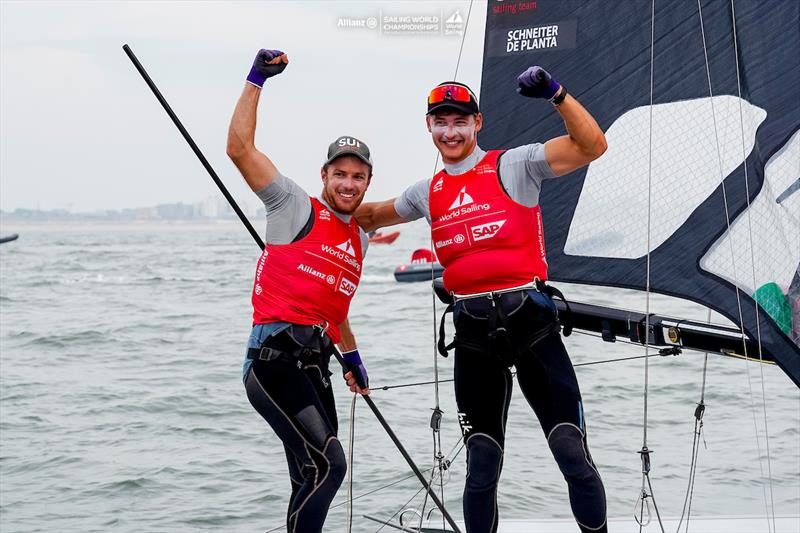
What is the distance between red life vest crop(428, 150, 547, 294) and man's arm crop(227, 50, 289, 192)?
63 centimetres

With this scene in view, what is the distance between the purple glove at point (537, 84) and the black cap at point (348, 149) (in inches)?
24.3

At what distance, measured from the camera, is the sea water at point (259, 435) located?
6.25 m

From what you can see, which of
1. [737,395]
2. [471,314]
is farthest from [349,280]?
[737,395]

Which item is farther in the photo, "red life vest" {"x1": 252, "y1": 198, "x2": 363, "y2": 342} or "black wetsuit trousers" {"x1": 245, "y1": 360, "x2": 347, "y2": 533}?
"red life vest" {"x1": 252, "y1": 198, "x2": 363, "y2": 342}

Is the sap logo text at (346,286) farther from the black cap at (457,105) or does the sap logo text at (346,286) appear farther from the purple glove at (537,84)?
the purple glove at (537,84)

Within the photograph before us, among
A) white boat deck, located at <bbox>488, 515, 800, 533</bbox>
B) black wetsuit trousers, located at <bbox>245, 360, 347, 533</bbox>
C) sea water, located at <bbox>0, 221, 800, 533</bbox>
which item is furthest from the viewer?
sea water, located at <bbox>0, 221, 800, 533</bbox>

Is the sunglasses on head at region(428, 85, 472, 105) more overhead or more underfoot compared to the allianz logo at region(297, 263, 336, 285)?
more overhead

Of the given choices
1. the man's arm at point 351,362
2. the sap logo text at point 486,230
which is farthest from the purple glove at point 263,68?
the man's arm at point 351,362

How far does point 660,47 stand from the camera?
4.15 metres

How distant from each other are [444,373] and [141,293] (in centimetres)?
1354

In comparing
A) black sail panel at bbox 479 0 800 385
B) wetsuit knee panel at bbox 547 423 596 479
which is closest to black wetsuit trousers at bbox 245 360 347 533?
wetsuit knee panel at bbox 547 423 596 479

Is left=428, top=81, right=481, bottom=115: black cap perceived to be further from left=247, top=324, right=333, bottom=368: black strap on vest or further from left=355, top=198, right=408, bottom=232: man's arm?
left=247, top=324, right=333, bottom=368: black strap on vest

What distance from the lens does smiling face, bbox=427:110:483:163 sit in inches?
133

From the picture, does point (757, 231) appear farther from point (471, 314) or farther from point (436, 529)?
point (436, 529)
